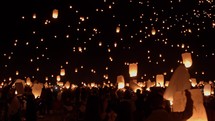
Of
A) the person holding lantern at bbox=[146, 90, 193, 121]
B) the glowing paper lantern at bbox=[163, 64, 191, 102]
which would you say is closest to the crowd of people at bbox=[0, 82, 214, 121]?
the person holding lantern at bbox=[146, 90, 193, 121]

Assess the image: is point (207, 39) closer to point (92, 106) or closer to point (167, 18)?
point (167, 18)

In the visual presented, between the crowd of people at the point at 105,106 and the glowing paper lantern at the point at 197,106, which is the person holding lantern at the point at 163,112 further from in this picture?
the glowing paper lantern at the point at 197,106

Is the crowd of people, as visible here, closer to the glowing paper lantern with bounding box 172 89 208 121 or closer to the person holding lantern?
the person holding lantern

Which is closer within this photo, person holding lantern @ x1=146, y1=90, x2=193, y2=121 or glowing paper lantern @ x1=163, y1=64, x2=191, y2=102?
person holding lantern @ x1=146, y1=90, x2=193, y2=121

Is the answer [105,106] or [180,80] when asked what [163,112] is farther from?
[105,106]

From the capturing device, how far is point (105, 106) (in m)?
6.41

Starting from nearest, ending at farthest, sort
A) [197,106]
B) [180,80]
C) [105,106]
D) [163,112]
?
[163,112], [197,106], [180,80], [105,106]

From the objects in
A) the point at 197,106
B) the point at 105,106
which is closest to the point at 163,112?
the point at 197,106

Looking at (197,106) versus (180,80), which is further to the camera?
(180,80)

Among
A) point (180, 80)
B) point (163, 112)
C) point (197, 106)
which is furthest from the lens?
point (180, 80)

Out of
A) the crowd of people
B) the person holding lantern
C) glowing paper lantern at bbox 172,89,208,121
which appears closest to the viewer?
the person holding lantern

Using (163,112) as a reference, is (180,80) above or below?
above

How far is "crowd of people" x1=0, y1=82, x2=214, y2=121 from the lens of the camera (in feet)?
14.8

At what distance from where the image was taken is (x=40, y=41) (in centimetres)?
2561
